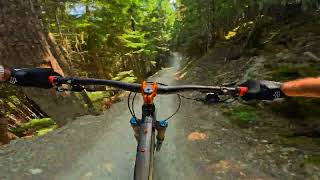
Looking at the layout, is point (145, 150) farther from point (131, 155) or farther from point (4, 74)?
point (131, 155)

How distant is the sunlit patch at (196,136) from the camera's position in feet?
24.4

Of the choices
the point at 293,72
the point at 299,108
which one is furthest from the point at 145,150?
the point at 293,72

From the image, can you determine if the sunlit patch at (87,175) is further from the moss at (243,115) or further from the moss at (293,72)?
the moss at (293,72)

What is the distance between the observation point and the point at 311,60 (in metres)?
9.59

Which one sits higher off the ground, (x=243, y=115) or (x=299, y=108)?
(x=299, y=108)

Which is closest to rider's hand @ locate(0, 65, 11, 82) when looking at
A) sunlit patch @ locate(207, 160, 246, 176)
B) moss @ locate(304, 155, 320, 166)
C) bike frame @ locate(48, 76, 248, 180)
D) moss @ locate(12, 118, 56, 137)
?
bike frame @ locate(48, 76, 248, 180)

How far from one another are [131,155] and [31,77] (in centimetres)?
359

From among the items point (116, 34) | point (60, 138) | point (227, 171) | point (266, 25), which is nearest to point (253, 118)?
point (227, 171)

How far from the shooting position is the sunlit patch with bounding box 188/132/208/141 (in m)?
7.43

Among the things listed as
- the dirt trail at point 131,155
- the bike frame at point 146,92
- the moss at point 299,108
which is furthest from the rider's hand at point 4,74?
the moss at point 299,108

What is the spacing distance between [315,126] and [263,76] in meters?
3.85

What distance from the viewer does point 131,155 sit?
20.8 feet

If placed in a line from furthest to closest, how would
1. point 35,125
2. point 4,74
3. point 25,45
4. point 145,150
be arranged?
point 35,125 < point 25,45 < point 145,150 < point 4,74

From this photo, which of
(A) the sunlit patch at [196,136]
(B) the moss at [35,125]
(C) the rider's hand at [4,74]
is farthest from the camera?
(B) the moss at [35,125]
